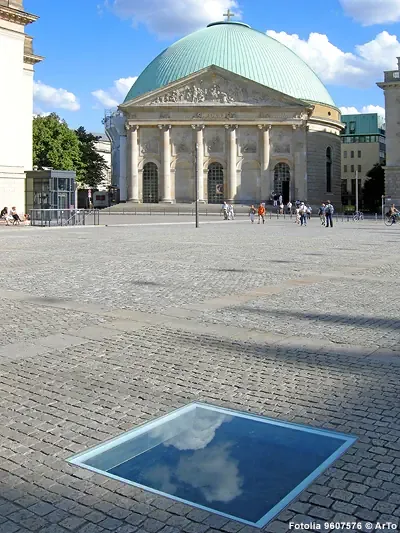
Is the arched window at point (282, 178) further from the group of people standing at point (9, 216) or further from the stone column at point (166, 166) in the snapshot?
the group of people standing at point (9, 216)

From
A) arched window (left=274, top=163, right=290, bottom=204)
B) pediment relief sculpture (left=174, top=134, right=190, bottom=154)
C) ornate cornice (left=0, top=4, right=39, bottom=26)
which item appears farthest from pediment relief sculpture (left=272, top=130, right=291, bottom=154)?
ornate cornice (left=0, top=4, right=39, bottom=26)

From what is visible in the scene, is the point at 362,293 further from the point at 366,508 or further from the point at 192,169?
the point at 192,169

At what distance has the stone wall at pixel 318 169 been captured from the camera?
3410 inches

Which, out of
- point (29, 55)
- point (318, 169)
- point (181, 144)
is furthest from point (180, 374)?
point (318, 169)

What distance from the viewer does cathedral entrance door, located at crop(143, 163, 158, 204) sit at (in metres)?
83.1

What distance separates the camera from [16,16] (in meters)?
40.7

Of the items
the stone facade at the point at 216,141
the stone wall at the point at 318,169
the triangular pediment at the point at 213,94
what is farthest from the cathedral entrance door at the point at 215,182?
→ the stone wall at the point at 318,169

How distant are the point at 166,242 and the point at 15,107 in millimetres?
21816

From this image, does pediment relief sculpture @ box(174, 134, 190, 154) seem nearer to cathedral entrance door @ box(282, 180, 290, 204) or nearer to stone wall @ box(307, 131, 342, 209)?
cathedral entrance door @ box(282, 180, 290, 204)

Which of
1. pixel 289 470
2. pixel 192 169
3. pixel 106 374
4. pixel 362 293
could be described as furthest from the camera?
pixel 192 169

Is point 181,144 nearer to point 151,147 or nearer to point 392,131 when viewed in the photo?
point 151,147

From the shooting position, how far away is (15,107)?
139ft

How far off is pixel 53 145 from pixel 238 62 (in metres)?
27.6

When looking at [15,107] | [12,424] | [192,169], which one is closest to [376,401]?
[12,424]
